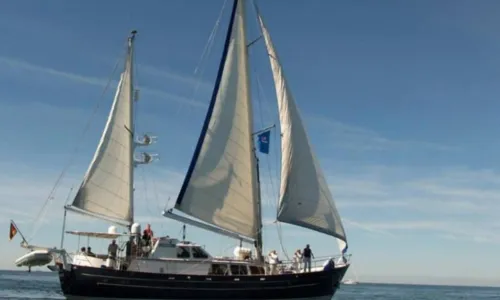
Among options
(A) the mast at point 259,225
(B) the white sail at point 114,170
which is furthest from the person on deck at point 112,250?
(A) the mast at point 259,225

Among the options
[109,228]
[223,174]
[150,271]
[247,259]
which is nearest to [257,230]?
[247,259]

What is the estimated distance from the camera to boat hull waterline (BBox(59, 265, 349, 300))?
106ft

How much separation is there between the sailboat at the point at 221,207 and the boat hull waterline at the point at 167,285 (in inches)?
2.1

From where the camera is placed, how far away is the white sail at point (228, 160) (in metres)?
34.5

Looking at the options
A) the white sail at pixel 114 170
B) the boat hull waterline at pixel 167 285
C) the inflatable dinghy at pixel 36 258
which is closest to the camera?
the boat hull waterline at pixel 167 285

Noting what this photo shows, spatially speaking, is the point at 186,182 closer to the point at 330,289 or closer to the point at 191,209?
the point at 191,209

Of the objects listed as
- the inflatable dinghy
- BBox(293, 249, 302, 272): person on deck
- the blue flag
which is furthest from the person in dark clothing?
the inflatable dinghy

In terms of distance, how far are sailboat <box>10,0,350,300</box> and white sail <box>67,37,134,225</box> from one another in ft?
0.20

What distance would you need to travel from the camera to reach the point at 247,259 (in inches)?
1384

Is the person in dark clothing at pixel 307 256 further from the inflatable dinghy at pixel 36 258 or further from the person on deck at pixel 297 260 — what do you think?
the inflatable dinghy at pixel 36 258

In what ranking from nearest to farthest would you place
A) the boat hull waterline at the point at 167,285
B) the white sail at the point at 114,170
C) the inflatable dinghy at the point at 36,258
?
the boat hull waterline at the point at 167,285, the inflatable dinghy at the point at 36,258, the white sail at the point at 114,170

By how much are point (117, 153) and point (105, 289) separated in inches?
337

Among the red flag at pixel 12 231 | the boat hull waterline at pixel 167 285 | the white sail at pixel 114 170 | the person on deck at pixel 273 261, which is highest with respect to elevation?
the white sail at pixel 114 170

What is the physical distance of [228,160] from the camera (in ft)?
115
